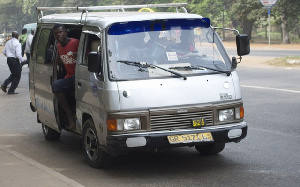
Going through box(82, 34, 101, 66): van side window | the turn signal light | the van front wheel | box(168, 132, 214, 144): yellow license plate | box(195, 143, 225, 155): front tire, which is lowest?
box(195, 143, 225, 155): front tire

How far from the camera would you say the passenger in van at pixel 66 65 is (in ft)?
31.7

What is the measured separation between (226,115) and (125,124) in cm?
127

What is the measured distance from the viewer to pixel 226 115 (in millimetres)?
8508

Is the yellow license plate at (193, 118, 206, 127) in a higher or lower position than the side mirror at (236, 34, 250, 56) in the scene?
lower

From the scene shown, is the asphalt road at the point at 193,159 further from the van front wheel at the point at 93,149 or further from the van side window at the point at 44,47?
the van side window at the point at 44,47

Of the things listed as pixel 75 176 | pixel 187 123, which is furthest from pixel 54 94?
pixel 187 123

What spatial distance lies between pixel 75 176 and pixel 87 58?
1579 mm

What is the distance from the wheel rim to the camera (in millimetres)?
8812

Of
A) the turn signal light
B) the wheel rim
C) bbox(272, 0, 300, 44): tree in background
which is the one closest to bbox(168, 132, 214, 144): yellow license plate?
the turn signal light

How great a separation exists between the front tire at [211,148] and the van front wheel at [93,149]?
1.50 m

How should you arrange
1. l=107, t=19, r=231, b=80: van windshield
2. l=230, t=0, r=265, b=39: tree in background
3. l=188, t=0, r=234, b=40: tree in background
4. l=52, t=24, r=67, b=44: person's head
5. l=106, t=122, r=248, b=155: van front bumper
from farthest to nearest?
l=188, t=0, r=234, b=40: tree in background → l=230, t=0, r=265, b=39: tree in background → l=52, t=24, r=67, b=44: person's head → l=107, t=19, r=231, b=80: van windshield → l=106, t=122, r=248, b=155: van front bumper

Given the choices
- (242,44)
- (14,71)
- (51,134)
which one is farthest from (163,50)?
(14,71)

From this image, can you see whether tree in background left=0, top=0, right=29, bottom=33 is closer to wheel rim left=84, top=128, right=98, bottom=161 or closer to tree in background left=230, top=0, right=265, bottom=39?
tree in background left=230, top=0, right=265, bottom=39

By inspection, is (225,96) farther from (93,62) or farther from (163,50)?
(93,62)
